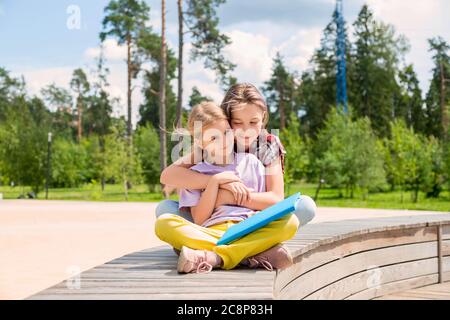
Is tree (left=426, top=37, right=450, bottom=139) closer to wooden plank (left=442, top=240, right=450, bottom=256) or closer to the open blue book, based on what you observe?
wooden plank (left=442, top=240, right=450, bottom=256)

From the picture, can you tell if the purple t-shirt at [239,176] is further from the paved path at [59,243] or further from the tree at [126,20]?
the tree at [126,20]

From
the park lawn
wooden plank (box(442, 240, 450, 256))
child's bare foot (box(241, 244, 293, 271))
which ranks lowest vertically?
the park lawn

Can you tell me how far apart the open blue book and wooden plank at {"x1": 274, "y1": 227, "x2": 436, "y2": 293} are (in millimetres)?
248

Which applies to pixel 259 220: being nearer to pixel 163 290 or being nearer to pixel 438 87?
pixel 163 290

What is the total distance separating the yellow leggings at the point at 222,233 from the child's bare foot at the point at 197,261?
0.13ft

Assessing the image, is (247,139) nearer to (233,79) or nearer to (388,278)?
(388,278)

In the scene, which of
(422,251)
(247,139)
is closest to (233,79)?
(422,251)

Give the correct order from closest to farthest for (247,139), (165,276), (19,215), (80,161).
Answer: (165,276) < (247,139) < (19,215) < (80,161)

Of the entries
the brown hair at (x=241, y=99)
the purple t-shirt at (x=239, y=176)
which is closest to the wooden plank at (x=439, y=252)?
the purple t-shirt at (x=239, y=176)

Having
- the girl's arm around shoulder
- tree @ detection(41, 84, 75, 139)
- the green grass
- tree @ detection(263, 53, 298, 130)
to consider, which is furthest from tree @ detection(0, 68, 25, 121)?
the girl's arm around shoulder

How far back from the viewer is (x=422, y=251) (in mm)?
4965

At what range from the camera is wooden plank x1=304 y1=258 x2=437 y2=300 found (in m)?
3.94

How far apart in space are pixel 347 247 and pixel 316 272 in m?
0.64
